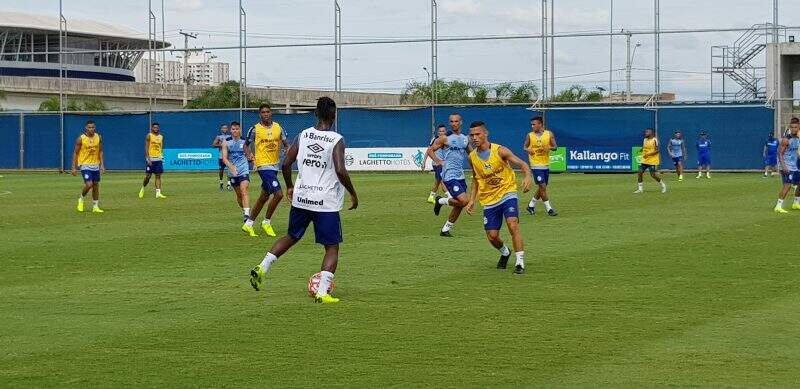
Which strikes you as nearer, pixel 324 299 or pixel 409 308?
pixel 409 308

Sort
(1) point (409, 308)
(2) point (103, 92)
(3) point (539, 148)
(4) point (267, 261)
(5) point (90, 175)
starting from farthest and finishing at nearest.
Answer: (2) point (103, 92)
(5) point (90, 175)
(3) point (539, 148)
(4) point (267, 261)
(1) point (409, 308)

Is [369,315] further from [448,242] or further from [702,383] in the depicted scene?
[448,242]

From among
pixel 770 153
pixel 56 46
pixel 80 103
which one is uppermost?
pixel 56 46

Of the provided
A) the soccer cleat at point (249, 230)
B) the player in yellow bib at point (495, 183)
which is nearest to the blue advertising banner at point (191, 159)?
the soccer cleat at point (249, 230)

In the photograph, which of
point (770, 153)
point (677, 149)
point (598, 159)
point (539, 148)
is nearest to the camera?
point (539, 148)

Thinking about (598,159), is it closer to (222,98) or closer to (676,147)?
(676,147)

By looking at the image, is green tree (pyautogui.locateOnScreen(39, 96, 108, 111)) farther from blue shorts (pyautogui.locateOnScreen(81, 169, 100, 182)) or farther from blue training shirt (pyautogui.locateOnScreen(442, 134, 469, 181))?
blue training shirt (pyautogui.locateOnScreen(442, 134, 469, 181))

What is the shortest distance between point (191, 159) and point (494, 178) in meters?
39.2

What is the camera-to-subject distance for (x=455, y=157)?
2088cm

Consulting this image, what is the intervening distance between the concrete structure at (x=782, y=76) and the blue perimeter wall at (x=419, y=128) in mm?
1311

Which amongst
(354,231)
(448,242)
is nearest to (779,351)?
(448,242)

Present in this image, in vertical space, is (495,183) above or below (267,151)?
below

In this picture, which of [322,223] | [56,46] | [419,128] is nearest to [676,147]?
[419,128]

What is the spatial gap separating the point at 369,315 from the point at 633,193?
21940mm
